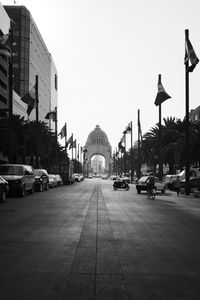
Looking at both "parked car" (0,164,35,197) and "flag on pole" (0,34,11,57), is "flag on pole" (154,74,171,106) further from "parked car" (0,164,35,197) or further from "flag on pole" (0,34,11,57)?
"flag on pole" (0,34,11,57)

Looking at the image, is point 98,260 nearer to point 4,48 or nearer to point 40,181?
point 4,48

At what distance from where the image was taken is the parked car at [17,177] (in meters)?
28.9

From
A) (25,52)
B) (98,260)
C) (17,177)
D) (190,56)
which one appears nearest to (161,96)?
(190,56)

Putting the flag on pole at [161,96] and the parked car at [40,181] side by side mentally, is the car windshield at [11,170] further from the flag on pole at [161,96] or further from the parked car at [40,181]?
the flag on pole at [161,96]

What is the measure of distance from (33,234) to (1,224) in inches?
105

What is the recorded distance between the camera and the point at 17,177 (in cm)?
2920

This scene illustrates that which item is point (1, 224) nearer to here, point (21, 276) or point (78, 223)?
point (78, 223)

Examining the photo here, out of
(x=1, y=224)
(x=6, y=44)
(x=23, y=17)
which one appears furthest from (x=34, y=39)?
(x=1, y=224)

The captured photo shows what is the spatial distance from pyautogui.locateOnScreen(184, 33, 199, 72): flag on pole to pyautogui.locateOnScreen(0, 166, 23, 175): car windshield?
43.0 feet

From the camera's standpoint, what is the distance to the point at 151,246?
10023 mm

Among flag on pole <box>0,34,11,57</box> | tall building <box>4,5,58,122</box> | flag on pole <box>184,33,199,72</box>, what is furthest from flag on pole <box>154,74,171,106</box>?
tall building <box>4,5,58,122</box>

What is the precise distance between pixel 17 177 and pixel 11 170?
4.49 feet

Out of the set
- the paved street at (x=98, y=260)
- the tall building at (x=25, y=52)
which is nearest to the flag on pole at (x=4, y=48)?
the paved street at (x=98, y=260)

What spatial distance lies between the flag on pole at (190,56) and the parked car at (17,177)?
12835mm
